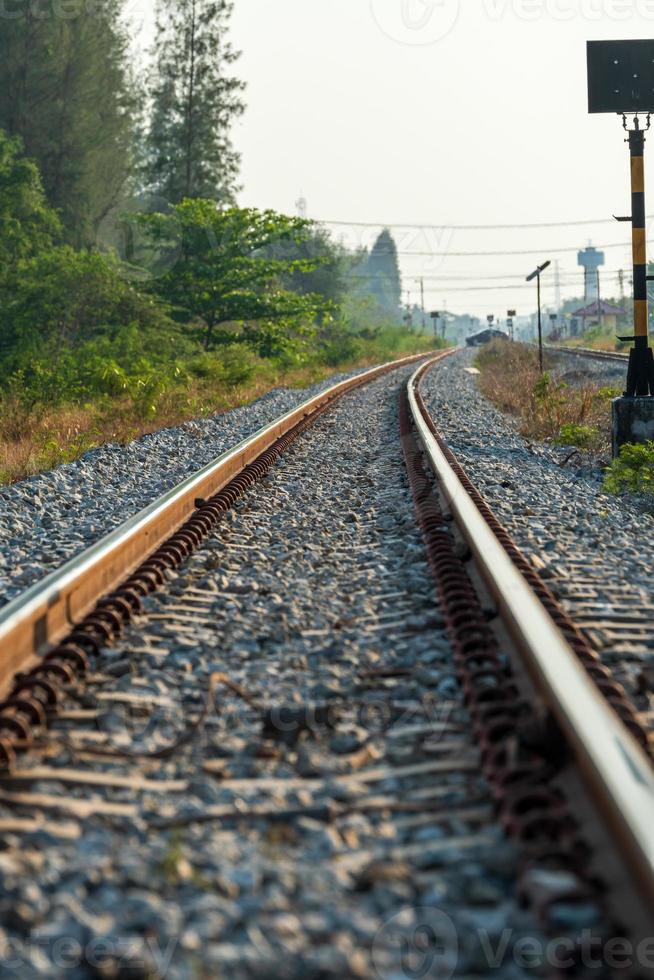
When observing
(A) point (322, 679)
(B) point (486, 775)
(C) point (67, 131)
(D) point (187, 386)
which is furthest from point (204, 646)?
(C) point (67, 131)

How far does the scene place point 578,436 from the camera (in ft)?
35.7

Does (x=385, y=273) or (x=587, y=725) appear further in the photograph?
(x=385, y=273)

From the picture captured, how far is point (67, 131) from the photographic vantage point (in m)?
35.6

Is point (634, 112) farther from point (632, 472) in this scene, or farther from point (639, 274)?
point (632, 472)

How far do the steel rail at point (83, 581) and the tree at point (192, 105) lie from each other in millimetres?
37446

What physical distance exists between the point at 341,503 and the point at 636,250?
14.1 ft

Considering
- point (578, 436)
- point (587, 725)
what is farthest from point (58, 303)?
point (587, 725)

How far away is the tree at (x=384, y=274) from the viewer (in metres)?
174

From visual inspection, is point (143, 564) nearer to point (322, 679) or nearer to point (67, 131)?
point (322, 679)

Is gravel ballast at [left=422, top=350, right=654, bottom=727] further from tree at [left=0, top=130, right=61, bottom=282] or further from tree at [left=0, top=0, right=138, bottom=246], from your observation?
tree at [left=0, top=0, right=138, bottom=246]

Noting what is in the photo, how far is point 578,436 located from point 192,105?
3652cm

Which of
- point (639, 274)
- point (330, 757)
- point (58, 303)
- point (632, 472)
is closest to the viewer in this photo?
point (330, 757)

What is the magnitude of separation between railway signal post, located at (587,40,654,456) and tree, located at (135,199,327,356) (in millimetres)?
17794

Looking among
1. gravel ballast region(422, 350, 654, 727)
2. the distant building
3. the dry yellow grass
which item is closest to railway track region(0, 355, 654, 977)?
gravel ballast region(422, 350, 654, 727)
